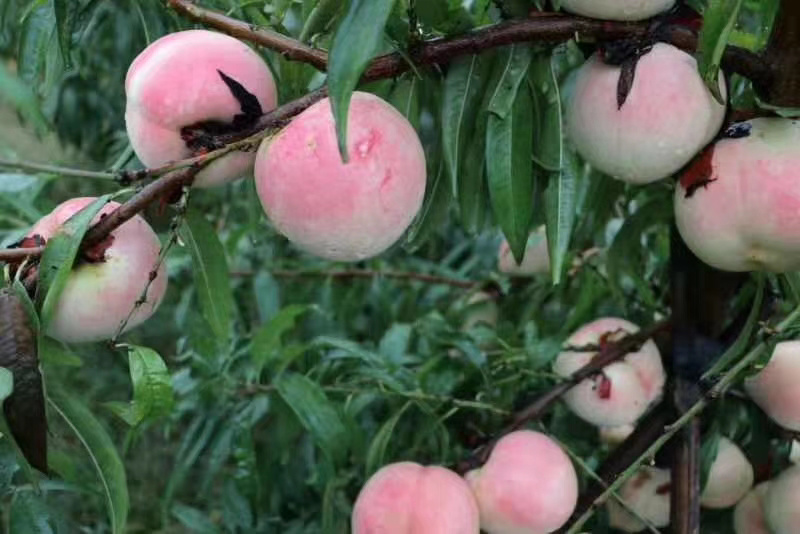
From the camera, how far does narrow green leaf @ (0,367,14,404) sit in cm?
58

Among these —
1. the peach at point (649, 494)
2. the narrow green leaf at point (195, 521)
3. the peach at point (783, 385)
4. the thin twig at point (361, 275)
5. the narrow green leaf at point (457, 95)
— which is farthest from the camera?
the thin twig at point (361, 275)

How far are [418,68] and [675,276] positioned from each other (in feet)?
1.28

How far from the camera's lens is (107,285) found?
0.67m

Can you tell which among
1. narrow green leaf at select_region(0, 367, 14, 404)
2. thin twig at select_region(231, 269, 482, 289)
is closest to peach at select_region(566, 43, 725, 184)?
narrow green leaf at select_region(0, 367, 14, 404)

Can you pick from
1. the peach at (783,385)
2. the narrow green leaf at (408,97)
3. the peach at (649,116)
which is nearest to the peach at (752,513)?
the peach at (783,385)

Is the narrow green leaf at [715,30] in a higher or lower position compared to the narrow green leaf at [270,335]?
higher

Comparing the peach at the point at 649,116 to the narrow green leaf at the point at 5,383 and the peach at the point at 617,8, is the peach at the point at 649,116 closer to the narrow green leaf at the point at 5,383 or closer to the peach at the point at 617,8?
the peach at the point at 617,8

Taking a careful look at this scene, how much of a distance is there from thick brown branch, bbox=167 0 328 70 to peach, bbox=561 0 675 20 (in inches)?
7.2

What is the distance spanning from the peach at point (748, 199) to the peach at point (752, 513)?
1.27 ft

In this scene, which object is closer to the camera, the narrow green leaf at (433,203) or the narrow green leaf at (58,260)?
the narrow green leaf at (58,260)

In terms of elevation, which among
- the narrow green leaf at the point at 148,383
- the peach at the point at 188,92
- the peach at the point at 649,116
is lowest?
the narrow green leaf at the point at 148,383

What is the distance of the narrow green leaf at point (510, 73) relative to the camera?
742 mm

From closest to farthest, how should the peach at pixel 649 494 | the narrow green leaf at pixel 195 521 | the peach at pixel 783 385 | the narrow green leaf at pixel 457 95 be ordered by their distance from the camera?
the narrow green leaf at pixel 457 95 < the peach at pixel 783 385 < the peach at pixel 649 494 < the narrow green leaf at pixel 195 521

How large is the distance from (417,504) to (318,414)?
215 mm
